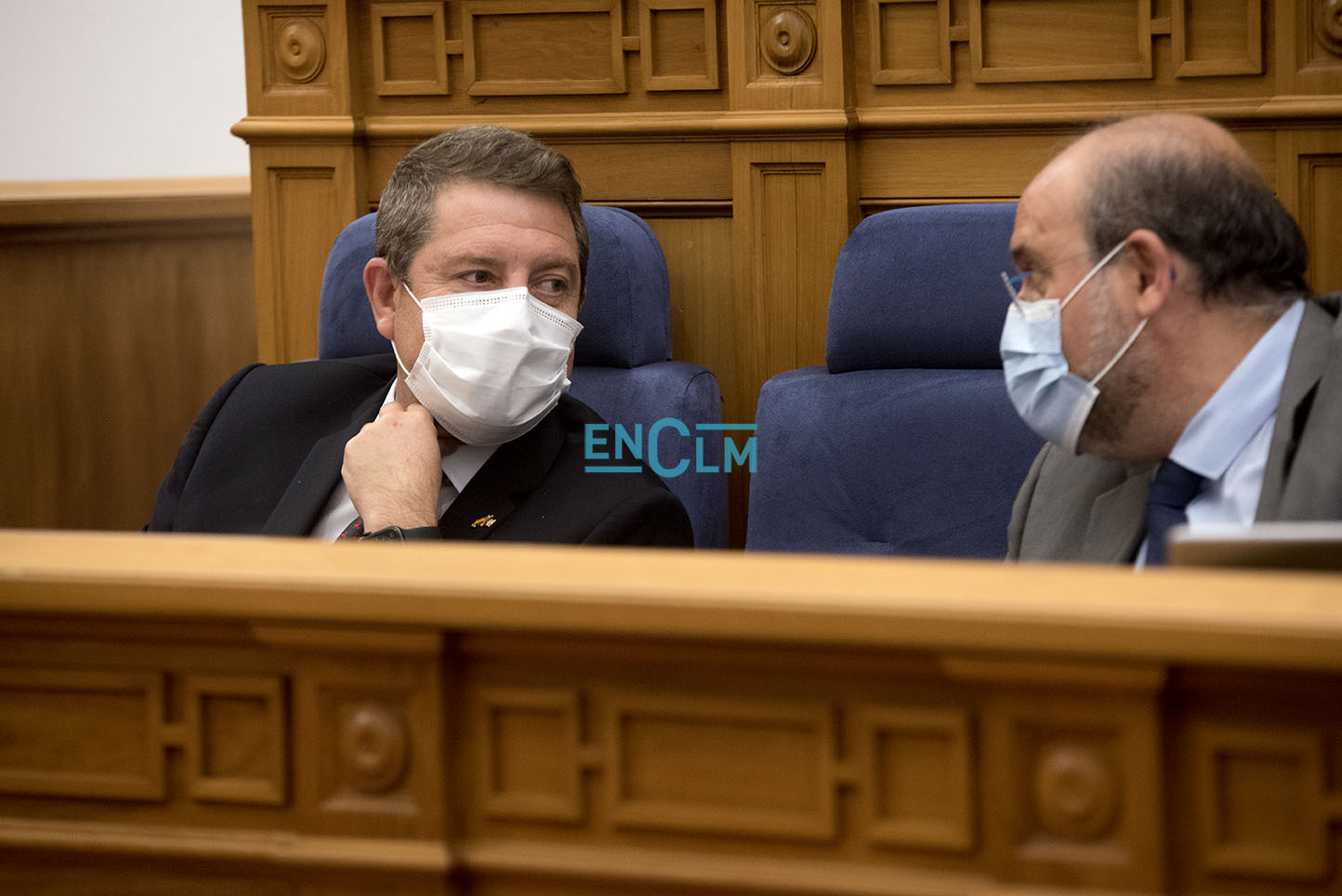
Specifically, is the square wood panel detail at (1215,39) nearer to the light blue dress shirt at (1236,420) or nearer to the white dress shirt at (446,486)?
the light blue dress shirt at (1236,420)

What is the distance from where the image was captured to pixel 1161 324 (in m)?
1.43

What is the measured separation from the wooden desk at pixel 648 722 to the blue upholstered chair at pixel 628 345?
3.58 feet

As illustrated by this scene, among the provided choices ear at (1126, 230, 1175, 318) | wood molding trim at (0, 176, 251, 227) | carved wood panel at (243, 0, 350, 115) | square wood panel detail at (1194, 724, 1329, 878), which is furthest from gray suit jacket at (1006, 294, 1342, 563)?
wood molding trim at (0, 176, 251, 227)

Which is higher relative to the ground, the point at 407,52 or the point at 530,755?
the point at 407,52

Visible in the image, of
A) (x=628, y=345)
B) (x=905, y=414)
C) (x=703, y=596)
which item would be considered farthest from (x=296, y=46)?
(x=703, y=596)

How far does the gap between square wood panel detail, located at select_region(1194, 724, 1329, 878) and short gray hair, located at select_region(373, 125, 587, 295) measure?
1.34m

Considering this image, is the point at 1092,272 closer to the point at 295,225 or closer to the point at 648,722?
the point at 648,722

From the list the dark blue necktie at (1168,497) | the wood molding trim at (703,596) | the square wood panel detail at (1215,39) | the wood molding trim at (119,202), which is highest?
the square wood panel detail at (1215,39)

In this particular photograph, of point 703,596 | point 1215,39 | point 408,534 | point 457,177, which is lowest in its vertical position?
point 408,534

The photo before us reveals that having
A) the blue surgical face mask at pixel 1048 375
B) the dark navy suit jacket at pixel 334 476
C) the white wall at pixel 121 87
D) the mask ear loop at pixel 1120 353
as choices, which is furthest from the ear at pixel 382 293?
the white wall at pixel 121 87

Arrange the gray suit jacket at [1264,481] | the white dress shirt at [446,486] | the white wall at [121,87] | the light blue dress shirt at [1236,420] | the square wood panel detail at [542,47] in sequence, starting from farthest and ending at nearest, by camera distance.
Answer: the white wall at [121,87]
the square wood panel detail at [542,47]
the white dress shirt at [446,486]
the light blue dress shirt at [1236,420]
the gray suit jacket at [1264,481]

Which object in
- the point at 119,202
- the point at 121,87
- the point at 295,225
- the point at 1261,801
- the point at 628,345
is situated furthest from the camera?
the point at 121,87

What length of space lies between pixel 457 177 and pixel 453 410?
1.12ft

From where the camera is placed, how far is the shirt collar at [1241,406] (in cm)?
138
